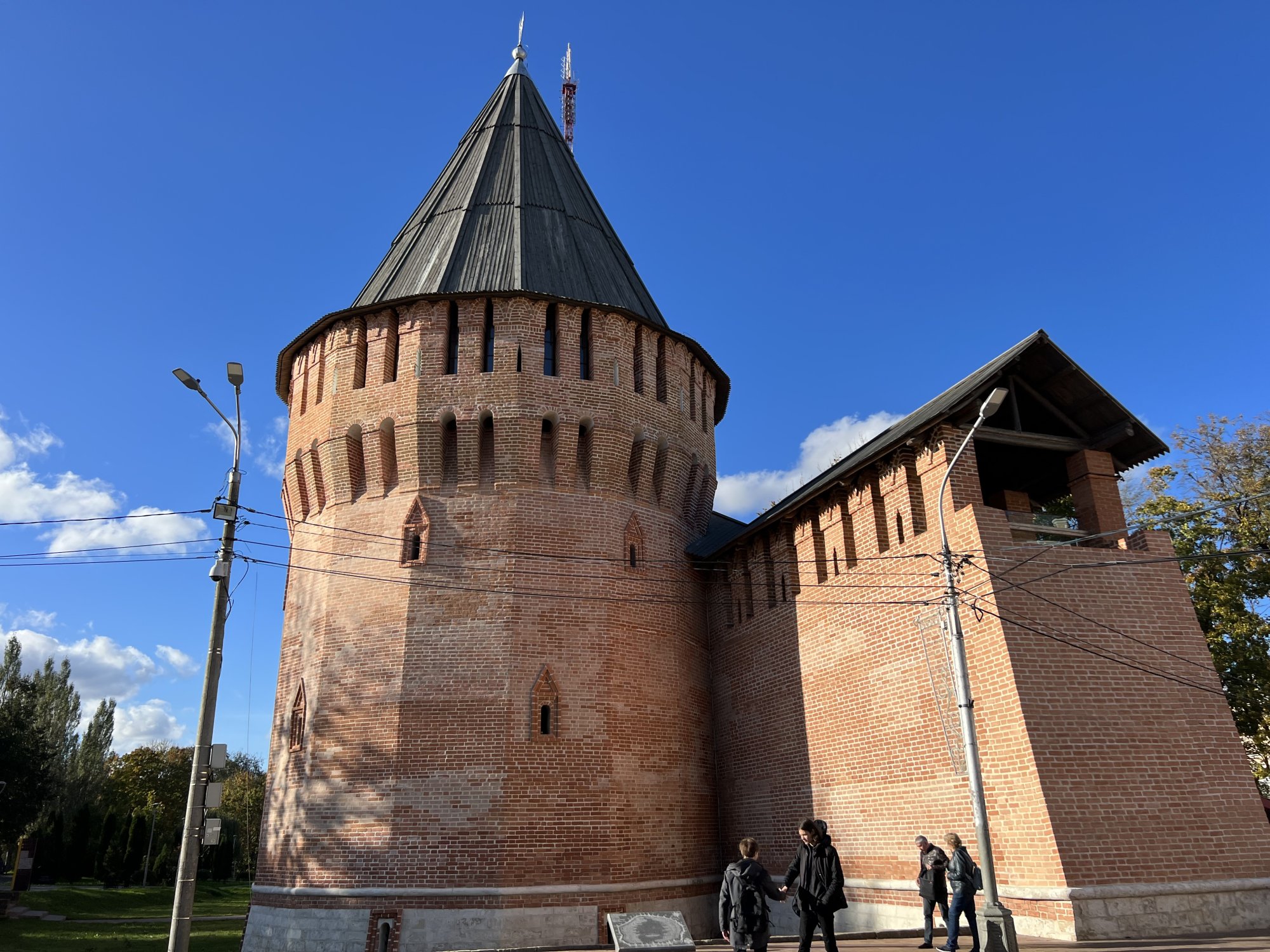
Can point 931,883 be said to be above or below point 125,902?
above

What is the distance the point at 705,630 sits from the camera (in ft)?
69.3

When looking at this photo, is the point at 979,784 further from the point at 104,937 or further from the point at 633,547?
the point at 104,937

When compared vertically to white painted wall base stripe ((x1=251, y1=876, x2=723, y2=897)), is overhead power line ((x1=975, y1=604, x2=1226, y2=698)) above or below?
above

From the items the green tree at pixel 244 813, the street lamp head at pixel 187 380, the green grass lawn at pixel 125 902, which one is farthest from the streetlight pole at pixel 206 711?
the green tree at pixel 244 813

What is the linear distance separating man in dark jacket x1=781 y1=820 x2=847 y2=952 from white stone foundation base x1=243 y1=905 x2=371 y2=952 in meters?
10.2

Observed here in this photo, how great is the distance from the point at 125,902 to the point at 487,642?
31347 millimetres

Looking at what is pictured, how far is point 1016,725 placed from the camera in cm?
1259

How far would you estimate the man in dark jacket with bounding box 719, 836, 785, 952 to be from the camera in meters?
8.19

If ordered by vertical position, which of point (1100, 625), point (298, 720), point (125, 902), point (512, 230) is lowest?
point (125, 902)

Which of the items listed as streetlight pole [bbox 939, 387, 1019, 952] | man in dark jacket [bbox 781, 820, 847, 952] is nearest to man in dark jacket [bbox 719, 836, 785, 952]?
man in dark jacket [bbox 781, 820, 847, 952]

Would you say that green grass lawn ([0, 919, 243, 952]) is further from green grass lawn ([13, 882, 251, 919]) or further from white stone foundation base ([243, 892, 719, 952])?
white stone foundation base ([243, 892, 719, 952])

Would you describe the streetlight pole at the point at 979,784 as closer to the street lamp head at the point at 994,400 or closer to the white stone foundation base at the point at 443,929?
the street lamp head at the point at 994,400

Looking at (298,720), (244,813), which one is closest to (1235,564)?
(298,720)

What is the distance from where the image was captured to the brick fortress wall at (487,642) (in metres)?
16.1
